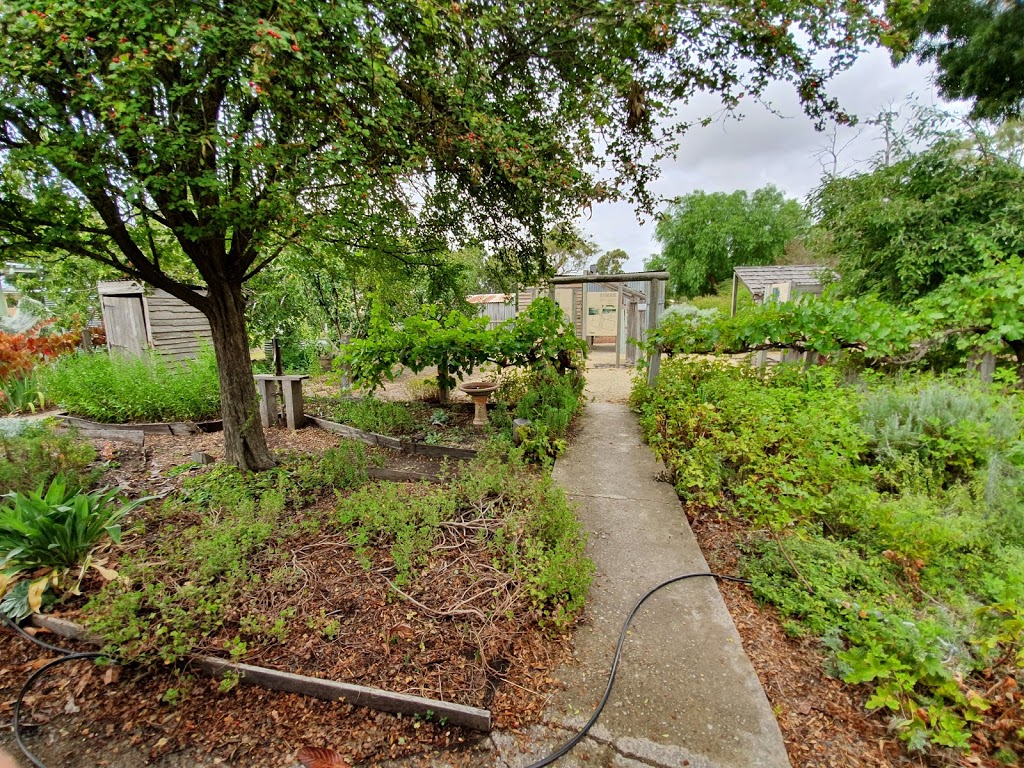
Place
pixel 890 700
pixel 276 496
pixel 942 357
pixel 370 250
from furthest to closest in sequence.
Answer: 1. pixel 942 357
2. pixel 370 250
3. pixel 276 496
4. pixel 890 700

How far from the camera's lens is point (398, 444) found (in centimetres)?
428

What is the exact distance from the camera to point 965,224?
559 cm

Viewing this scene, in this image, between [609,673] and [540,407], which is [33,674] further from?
[540,407]

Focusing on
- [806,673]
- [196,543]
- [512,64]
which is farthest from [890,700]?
[512,64]

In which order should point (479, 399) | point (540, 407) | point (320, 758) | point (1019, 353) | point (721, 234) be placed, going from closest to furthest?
point (320, 758), point (1019, 353), point (540, 407), point (479, 399), point (721, 234)

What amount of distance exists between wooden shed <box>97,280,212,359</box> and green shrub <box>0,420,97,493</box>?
4.09 m

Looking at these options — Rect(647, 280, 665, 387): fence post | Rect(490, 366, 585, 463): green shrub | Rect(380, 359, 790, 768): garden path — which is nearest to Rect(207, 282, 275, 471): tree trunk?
Rect(490, 366, 585, 463): green shrub

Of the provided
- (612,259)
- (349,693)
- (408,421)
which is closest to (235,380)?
(408,421)

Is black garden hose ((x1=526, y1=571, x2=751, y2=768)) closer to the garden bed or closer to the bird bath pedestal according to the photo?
the garden bed

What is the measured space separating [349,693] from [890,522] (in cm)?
277

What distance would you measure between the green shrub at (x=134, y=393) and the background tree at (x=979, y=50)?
30.7ft

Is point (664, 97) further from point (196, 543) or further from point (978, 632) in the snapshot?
point (196, 543)

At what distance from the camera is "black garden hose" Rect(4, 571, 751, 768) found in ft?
5.03

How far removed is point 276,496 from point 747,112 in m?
4.62
